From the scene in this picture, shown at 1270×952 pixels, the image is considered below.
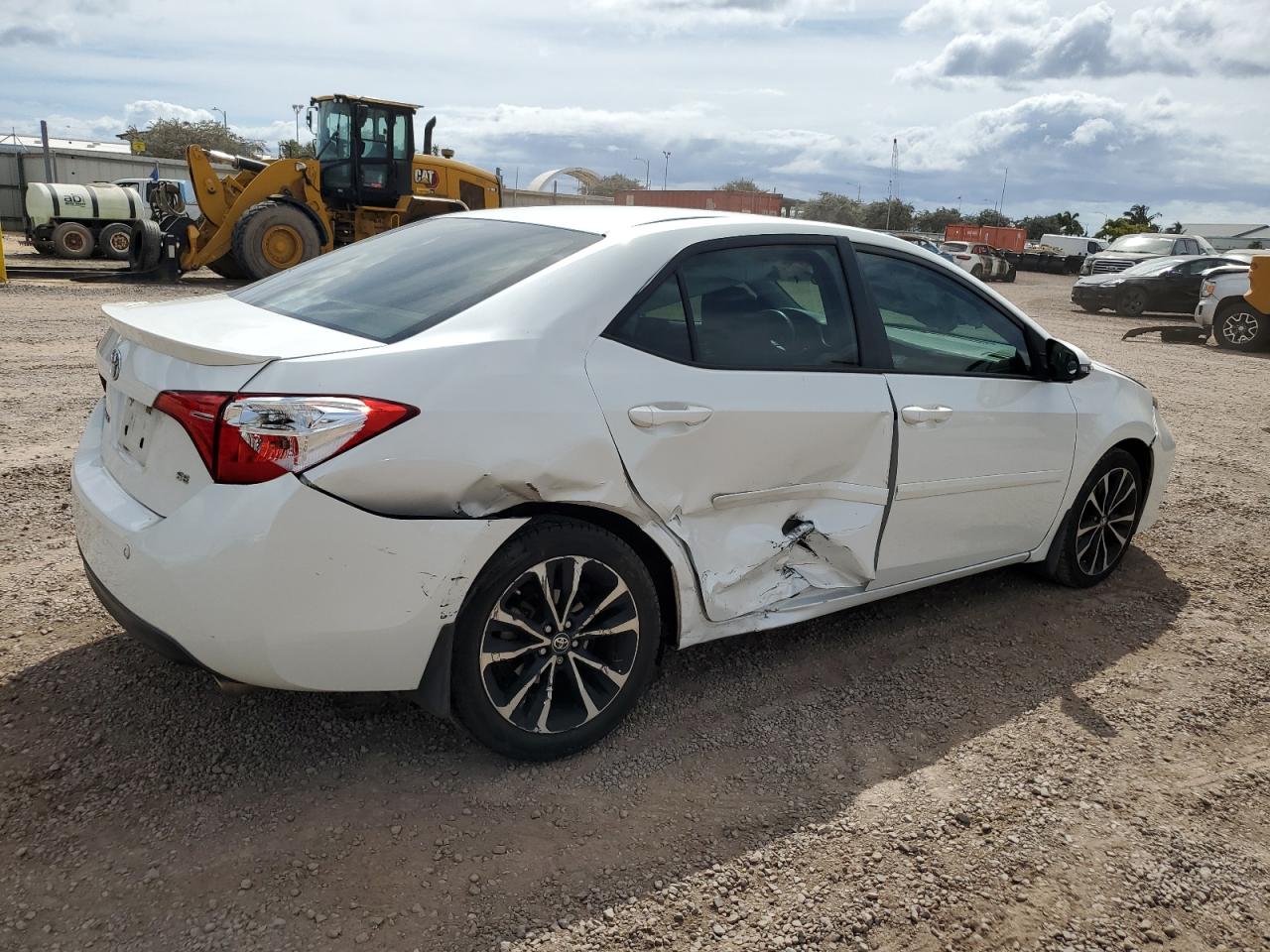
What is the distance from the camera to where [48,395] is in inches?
295

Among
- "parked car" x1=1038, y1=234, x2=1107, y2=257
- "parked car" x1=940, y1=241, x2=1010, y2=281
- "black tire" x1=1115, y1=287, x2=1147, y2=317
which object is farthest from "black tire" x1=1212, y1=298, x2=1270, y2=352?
"parked car" x1=1038, y1=234, x2=1107, y2=257

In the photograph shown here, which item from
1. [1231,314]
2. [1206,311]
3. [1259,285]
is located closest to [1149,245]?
[1206,311]

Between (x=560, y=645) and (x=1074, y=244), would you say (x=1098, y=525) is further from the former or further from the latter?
(x=1074, y=244)

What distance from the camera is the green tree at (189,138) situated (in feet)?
194

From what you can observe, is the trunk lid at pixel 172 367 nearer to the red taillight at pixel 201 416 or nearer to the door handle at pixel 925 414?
the red taillight at pixel 201 416

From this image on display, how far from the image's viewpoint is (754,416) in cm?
322

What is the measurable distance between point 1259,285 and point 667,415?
16257mm

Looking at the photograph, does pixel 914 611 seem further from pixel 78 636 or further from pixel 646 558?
pixel 78 636

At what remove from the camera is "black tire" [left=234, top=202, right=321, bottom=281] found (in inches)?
634

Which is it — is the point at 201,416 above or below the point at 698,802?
above

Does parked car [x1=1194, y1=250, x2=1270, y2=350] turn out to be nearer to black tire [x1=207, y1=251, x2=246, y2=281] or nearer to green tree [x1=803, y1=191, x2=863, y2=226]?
black tire [x1=207, y1=251, x2=246, y2=281]

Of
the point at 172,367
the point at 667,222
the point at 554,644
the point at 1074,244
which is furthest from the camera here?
the point at 1074,244

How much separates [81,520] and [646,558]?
1.67 meters

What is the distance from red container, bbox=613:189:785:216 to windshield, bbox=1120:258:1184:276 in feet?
55.9
